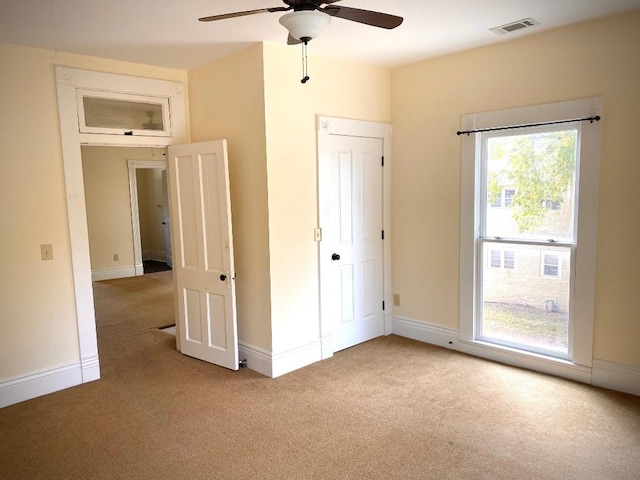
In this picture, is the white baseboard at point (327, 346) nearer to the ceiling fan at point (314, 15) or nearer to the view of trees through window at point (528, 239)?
the view of trees through window at point (528, 239)

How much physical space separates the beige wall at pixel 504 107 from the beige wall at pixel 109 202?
536 cm

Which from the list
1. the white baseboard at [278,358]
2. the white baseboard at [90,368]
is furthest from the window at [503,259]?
the white baseboard at [90,368]

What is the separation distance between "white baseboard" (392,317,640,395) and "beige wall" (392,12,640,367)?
9 cm

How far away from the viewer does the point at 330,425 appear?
3105 millimetres

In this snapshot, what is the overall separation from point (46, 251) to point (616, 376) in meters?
4.63

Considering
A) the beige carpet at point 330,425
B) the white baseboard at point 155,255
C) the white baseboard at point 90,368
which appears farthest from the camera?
the white baseboard at point 155,255

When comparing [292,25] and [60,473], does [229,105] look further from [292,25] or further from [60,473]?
[60,473]

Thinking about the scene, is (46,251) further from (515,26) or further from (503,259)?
(515,26)

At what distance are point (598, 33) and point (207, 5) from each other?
285cm

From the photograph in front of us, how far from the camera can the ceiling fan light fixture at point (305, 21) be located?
2240 millimetres

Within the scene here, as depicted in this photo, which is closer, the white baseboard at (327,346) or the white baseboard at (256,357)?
the white baseboard at (256,357)

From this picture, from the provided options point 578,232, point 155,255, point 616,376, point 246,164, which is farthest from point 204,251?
point 155,255

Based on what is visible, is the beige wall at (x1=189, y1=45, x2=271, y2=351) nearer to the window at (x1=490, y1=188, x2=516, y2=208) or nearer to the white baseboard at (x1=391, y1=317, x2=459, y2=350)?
the white baseboard at (x1=391, y1=317, x2=459, y2=350)

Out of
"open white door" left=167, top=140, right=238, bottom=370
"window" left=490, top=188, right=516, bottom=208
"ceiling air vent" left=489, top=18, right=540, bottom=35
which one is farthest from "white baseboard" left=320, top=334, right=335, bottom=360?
"ceiling air vent" left=489, top=18, right=540, bottom=35
